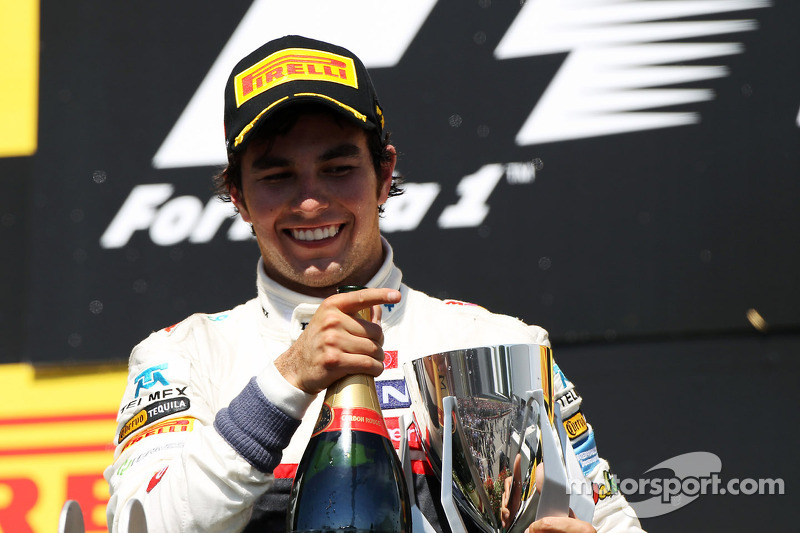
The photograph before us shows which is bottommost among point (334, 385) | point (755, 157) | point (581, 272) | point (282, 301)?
point (581, 272)

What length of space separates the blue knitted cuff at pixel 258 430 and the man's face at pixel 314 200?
43cm

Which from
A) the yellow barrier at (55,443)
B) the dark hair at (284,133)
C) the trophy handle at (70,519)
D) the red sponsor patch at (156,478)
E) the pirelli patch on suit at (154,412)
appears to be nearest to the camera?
the trophy handle at (70,519)

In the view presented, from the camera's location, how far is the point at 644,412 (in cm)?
203

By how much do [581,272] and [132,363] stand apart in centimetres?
107

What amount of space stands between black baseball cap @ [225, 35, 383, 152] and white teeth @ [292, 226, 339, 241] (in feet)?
0.56

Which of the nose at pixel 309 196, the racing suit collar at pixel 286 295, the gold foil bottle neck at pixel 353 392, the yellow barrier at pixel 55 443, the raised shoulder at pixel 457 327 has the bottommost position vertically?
the yellow barrier at pixel 55 443

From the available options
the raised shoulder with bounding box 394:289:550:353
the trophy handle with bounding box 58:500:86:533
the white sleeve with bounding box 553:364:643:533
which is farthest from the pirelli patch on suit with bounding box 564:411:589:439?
the trophy handle with bounding box 58:500:86:533

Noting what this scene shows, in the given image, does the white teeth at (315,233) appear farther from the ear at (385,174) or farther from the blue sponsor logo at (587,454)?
the blue sponsor logo at (587,454)

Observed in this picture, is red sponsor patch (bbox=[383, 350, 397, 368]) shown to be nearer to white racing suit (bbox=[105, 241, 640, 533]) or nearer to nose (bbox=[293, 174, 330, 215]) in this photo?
white racing suit (bbox=[105, 241, 640, 533])

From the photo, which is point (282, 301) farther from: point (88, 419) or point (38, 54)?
point (38, 54)

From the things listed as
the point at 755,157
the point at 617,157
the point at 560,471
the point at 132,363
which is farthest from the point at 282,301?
the point at 755,157

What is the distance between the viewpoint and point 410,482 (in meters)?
1.13

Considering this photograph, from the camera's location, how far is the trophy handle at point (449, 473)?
3.24ft

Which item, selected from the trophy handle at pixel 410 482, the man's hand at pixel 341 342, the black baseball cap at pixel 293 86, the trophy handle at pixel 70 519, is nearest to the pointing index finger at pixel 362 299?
the man's hand at pixel 341 342
